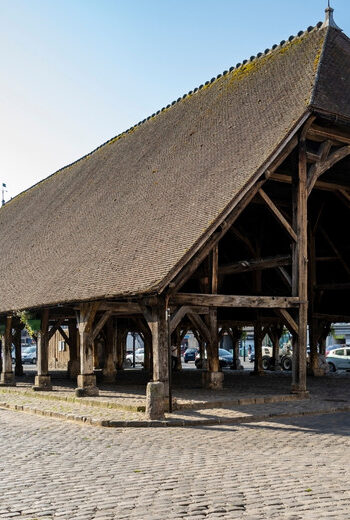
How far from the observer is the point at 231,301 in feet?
44.8

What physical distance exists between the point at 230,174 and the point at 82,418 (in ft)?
19.9

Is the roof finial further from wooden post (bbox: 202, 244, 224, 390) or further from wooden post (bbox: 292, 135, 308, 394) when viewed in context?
wooden post (bbox: 202, 244, 224, 390)

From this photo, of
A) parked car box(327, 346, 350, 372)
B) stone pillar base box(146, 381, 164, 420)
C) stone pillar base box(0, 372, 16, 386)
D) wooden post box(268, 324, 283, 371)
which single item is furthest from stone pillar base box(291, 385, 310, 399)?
parked car box(327, 346, 350, 372)

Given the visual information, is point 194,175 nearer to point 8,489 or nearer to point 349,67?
point 349,67

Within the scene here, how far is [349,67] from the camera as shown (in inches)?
630

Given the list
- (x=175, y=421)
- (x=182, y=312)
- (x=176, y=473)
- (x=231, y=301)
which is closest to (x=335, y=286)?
(x=231, y=301)

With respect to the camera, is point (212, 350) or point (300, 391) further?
point (212, 350)

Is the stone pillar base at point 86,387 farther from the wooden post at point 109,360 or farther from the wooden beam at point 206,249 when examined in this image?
the wooden post at point 109,360

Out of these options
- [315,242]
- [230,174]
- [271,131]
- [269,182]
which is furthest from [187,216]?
[315,242]

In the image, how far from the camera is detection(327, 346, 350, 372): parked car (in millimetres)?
30562

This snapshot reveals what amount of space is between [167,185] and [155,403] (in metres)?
6.57

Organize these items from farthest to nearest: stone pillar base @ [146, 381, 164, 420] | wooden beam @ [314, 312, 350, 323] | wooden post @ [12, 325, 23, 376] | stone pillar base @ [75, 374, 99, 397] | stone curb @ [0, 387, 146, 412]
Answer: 1. wooden post @ [12, 325, 23, 376]
2. wooden beam @ [314, 312, 350, 323]
3. stone pillar base @ [75, 374, 99, 397]
4. stone curb @ [0, 387, 146, 412]
5. stone pillar base @ [146, 381, 164, 420]

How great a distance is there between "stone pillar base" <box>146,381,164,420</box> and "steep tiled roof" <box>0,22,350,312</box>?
1871 millimetres

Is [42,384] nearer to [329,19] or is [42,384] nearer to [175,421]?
[175,421]
